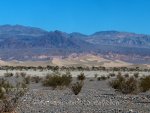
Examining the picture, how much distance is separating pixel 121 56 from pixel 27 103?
16583 cm

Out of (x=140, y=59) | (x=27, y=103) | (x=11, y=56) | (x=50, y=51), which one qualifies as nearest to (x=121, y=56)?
(x=140, y=59)

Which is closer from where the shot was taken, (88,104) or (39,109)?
(39,109)

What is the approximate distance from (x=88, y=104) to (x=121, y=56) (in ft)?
544

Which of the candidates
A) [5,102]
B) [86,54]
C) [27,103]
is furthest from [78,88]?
[86,54]

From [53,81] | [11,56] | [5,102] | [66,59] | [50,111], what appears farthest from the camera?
[11,56]

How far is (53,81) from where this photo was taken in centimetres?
3288

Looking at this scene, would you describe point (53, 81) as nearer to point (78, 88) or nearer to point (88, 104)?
point (78, 88)

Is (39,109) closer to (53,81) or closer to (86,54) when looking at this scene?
(53,81)

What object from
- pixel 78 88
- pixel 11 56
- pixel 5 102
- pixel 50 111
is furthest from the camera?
pixel 11 56

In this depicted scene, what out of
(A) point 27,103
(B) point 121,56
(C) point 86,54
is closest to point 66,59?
(C) point 86,54

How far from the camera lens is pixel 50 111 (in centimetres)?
1681

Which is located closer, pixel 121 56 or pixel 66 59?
pixel 66 59

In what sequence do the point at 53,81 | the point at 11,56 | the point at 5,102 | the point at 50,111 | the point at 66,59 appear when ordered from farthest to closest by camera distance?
the point at 11,56, the point at 66,59, the point at 53,81, the point at 50,111, the point at 5,102

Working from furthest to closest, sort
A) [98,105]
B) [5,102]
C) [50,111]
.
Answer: [98,105] → [50,111] → [5,102]
